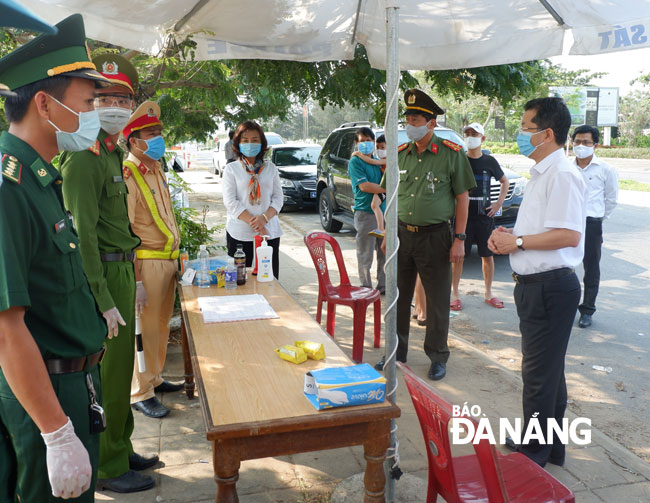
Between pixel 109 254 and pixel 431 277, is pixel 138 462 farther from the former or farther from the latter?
pixel 431 277

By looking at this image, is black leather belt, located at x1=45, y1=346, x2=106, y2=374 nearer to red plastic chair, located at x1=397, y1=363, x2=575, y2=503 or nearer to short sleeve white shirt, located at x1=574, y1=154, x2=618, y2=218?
red plastic chair, located at x1=397, y1=363, x2=575, y2=503

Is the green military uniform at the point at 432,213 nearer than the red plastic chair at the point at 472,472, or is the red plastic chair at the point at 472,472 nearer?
the red plastic chair at the point at 472,472

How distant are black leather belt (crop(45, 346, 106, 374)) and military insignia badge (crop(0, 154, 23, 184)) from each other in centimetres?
63

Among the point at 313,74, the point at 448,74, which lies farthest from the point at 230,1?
the point at 448,74

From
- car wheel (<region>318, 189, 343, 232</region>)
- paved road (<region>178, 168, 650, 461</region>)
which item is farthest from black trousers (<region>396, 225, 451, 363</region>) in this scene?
car wheel (<region>318, 189, 343, 232</region>)

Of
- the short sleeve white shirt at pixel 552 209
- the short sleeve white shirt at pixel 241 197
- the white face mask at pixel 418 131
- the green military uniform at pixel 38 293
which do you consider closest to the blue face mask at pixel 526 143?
the short sleeve white shirt at pixel 552 209

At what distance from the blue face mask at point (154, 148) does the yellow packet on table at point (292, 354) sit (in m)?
1.91

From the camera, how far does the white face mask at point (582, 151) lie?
6125 millimetres

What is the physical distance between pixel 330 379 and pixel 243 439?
40cm

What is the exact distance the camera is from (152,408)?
412 cm

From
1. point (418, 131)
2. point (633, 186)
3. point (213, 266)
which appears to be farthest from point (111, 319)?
point (633, 186)

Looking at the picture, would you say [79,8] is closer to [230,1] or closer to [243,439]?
[230,1]

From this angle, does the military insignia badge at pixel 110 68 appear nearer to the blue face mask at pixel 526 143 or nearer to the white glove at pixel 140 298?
the white glove at pixel 140 298

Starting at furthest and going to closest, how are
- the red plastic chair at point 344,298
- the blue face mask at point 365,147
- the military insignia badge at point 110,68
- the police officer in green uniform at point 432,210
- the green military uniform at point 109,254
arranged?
the blue face mask at point 365,147 < the red plastic chair at point 344,298 < the police officer in green uniform at point 432,210 < the military insignia badge at point 110,68 < the green military uniform at point 109,254
